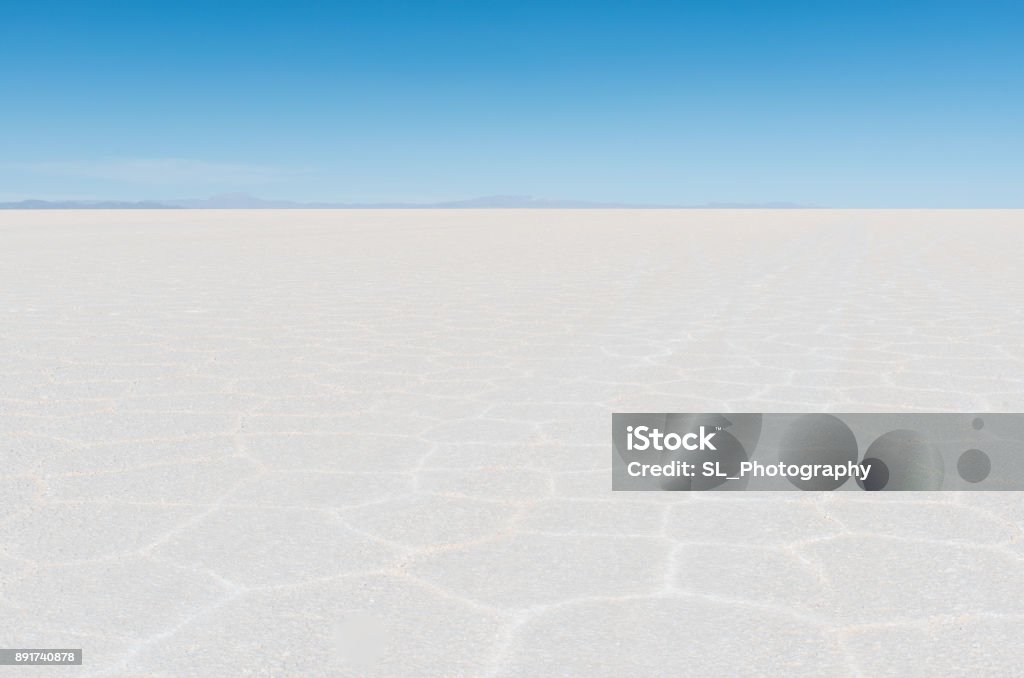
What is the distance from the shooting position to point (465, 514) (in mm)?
2961

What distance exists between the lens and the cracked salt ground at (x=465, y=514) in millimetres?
2121

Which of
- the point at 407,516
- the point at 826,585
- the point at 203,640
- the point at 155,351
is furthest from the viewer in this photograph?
the point at 155,351

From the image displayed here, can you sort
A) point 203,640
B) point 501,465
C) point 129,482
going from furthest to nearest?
point 501,465, point 129,482, point 203,640

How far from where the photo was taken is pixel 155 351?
607 cm

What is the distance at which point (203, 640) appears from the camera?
2.12 m

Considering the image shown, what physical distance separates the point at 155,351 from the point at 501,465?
11.2 feet

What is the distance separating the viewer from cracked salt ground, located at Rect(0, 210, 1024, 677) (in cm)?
212

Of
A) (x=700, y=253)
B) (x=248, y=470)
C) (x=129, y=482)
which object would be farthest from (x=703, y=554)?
(x=700, y=253)

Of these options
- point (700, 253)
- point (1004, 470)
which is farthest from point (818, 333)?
point (700, 253)

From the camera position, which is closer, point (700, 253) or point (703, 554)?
point (703, 554)

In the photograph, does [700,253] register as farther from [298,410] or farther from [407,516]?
[407,516]

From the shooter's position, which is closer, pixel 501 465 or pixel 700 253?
pixel 501 465

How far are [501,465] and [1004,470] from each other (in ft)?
5.87

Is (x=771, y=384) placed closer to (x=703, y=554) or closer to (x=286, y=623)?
(x=703, y=554)
